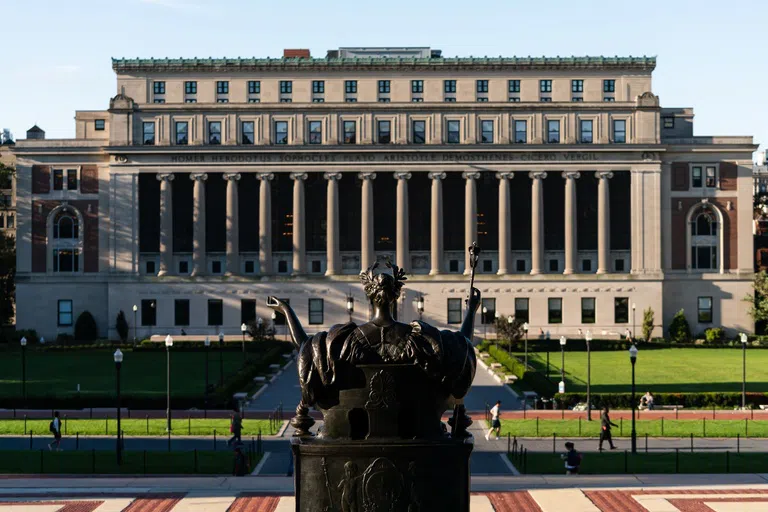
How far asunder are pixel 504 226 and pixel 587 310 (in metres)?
10.00

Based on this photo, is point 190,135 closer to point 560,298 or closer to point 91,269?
point 91,269

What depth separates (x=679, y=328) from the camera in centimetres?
10350

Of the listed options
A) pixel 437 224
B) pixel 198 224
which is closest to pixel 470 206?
pixel 437 224

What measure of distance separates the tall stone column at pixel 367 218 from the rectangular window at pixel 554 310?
50.6 feet

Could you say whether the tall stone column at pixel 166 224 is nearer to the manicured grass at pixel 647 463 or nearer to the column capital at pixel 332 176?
the column capital at pixel 332 176

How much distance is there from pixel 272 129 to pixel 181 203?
10.2 metres

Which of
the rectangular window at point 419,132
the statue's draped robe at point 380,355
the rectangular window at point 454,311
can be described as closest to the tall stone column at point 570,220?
the rectangular window at point 454,311

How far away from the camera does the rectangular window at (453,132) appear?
349 ft

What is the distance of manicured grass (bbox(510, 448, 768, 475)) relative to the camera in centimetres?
3866

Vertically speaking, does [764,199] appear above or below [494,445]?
above

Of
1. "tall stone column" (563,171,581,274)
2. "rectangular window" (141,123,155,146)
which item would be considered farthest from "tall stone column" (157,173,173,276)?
"tall stone column" (563,171,581,274)

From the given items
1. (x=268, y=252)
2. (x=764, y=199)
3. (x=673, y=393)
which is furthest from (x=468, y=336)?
(x=764, y=199)

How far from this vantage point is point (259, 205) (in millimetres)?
107375

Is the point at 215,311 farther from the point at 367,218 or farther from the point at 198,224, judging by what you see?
the point at 367,218
